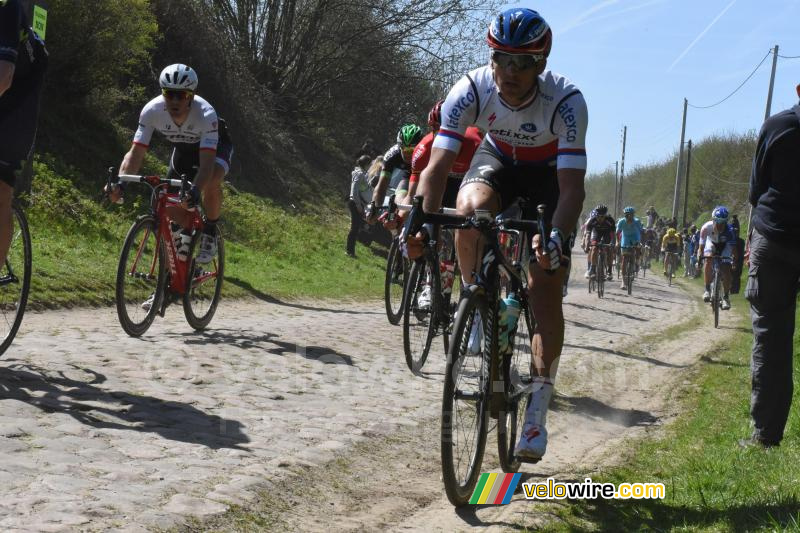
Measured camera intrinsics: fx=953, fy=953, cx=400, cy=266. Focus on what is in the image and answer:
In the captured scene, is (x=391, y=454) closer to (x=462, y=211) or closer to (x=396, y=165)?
(x=462, y=211)

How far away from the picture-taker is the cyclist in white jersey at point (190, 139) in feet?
27.2

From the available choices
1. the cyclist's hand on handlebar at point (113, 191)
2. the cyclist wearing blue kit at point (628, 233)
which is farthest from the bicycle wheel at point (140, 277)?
the cyclist wearing blue kit at point (628, 233)

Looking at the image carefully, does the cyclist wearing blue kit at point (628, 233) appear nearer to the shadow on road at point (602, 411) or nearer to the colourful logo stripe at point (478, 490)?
the shadow on road at point (602, 411)

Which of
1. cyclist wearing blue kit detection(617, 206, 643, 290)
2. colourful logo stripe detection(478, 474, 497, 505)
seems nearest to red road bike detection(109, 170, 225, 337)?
colourful logo stripe detection(478, 474, 497, 505)

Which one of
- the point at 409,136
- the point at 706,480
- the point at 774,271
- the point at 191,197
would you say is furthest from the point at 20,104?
the point at 409,136

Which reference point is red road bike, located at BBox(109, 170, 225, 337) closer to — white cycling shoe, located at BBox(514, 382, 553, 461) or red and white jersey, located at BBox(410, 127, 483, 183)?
red and white jersey, located at BBox(410, 127, 483, 183)

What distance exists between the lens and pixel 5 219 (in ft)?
18.9

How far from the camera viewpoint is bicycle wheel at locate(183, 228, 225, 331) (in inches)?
342

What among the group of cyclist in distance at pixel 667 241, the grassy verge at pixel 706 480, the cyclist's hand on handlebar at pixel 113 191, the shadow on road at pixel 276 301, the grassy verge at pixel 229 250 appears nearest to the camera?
the grassy verge at pixel 706 480

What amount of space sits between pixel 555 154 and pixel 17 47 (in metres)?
2.98

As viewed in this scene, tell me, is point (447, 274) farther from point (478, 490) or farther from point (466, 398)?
point (466, 398)

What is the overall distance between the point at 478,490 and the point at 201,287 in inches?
189

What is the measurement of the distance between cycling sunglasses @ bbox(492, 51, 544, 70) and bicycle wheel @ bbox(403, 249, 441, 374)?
3.17 m

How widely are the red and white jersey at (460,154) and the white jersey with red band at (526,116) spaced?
2.89 m
